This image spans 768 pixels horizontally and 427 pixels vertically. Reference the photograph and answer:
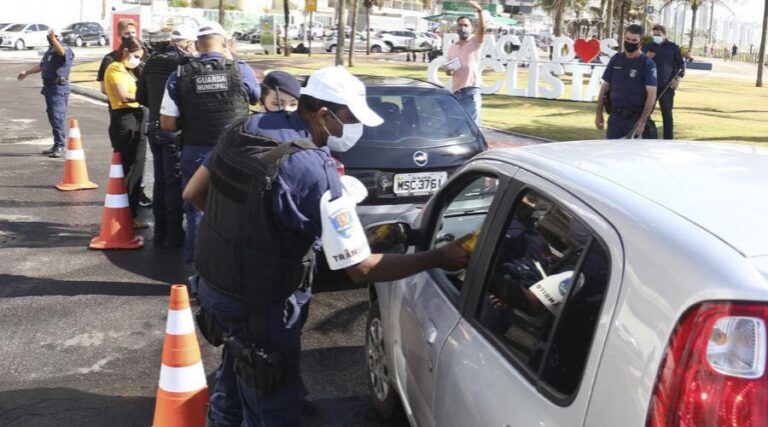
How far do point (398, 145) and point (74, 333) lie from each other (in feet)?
8.58

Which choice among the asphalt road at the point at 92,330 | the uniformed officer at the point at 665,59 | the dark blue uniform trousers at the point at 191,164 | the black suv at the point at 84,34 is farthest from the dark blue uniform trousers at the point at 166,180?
the black suv at the point at 84,34

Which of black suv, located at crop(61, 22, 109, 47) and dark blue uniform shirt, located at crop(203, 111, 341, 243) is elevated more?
black suv, located at crop(61, 22, 109, 47)

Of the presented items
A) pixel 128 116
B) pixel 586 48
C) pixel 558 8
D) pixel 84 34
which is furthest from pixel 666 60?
pixel 84 34

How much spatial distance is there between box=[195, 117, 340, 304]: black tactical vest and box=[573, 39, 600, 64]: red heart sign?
19.7 m

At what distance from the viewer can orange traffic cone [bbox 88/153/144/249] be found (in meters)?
6.98

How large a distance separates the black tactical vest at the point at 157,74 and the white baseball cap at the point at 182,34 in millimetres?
128

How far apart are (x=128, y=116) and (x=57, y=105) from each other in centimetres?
435

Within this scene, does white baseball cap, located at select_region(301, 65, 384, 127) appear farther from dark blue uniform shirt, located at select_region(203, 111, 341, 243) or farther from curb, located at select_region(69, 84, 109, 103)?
curb, located at select_region(69, 84, 109, 103)

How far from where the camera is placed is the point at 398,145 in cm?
612

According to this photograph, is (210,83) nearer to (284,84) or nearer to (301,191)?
(284,84)

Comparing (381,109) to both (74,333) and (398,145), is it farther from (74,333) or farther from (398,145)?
(74,333)

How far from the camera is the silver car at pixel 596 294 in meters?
1.66

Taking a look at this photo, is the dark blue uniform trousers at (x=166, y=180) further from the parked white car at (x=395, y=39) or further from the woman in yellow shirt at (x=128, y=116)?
the parked white car at (x=395, y=39)

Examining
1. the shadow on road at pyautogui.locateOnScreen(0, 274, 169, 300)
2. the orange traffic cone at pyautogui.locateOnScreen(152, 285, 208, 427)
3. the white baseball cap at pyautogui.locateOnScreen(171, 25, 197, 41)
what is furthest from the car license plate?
the orange traffic cone at pyautogui.locateOnScreen(152, 285, 208, 427)
